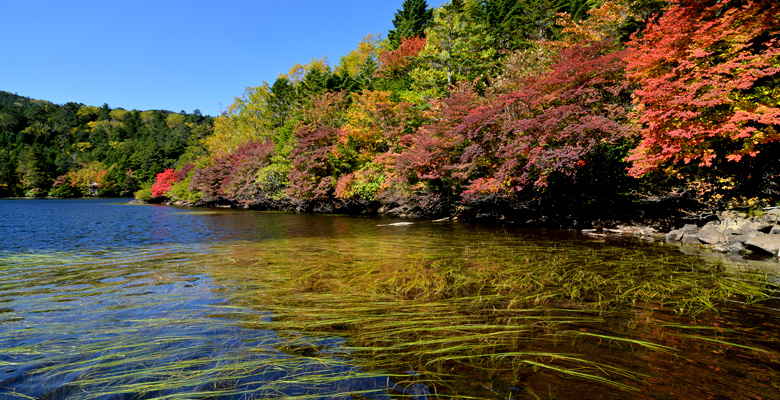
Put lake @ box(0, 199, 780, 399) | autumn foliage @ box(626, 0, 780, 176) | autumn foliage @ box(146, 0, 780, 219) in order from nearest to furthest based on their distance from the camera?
lake @ box(0, 199, 780, 399), autumn foliage @ box(626, 0, 780, 176), autumn foliage @ box(146, 0, 780, 219)

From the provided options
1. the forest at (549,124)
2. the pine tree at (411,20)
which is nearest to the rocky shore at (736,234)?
the forest at (549,124)

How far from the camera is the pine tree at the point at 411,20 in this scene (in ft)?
114

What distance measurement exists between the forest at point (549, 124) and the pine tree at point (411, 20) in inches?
7.4

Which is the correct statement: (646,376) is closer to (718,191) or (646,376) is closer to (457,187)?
(718,191)

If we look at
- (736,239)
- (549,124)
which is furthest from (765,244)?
(549,124)

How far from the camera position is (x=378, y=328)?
3357 millimetres

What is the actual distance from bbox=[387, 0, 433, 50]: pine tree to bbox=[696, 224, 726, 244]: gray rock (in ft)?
102

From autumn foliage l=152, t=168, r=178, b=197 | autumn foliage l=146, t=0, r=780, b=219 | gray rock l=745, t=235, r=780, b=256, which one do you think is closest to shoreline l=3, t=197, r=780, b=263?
gray rock l=745, t=235, r=780, b=256

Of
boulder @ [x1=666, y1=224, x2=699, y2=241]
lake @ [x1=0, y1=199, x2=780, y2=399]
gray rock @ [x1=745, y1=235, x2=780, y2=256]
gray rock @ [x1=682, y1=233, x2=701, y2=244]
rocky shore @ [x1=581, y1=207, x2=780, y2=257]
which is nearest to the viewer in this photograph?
lake @ [x1=0, y1=199, x2=780, y2=399]

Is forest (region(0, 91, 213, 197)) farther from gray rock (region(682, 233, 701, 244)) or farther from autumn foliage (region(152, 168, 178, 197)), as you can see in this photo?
gray rock (region(682, 233, 701, 244))

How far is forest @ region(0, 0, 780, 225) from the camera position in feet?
27.6

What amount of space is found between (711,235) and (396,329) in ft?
29.8

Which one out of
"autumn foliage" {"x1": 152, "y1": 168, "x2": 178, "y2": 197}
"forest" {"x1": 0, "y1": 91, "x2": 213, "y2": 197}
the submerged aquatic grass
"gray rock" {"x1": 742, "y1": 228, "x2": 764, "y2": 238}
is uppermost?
"forest" {"x1": 0, "y1": 91, "x2": 213, "y2": 197}

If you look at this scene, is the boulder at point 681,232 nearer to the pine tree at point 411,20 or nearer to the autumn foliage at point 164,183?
the pine tree at point 411,20
